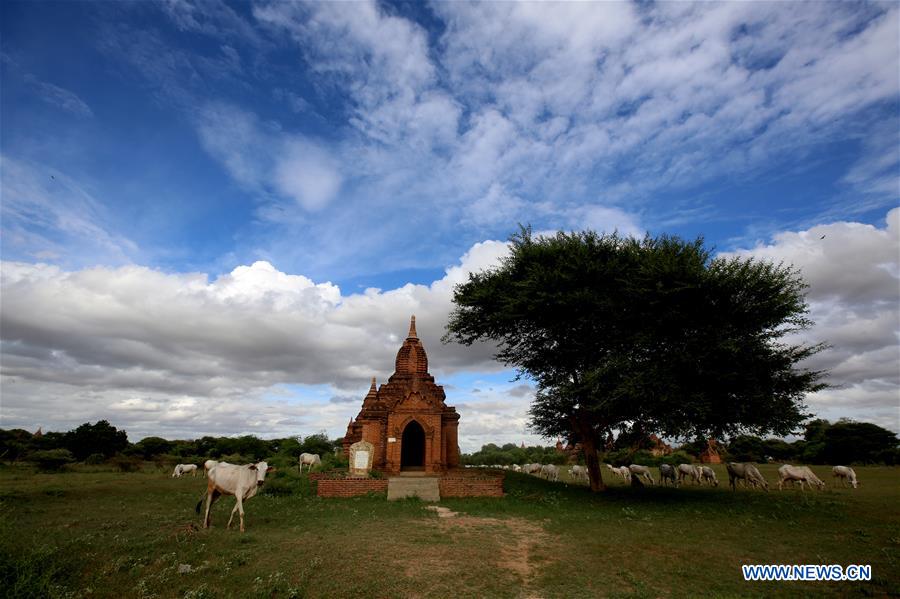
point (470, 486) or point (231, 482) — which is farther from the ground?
point (231, 482)

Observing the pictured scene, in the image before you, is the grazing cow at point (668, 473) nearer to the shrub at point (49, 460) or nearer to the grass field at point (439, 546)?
the grass field at point (439, 546)

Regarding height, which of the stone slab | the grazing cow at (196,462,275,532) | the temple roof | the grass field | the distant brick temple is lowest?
the grass field

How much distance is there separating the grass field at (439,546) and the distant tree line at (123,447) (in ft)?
70.0

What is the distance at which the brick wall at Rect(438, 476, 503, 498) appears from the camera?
739 inches

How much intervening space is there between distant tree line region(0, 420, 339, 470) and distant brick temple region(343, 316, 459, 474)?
12600 millimetres

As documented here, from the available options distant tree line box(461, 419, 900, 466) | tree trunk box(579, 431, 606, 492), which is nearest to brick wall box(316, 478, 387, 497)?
tree trunk box(579, 431, 606, 492)

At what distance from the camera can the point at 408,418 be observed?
23.8 metres

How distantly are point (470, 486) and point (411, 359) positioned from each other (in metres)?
10.8

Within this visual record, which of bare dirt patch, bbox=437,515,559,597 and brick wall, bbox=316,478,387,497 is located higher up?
brick wall, bbox=316,478,387,497

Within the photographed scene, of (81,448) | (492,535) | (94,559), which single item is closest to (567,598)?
(492,535)

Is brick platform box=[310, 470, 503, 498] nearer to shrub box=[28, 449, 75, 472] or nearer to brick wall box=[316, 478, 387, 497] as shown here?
brick wall box=[316, 478, 387, 497]

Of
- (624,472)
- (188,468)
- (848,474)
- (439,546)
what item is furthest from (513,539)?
(188,468)

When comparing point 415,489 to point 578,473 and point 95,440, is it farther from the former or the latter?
point 95,440

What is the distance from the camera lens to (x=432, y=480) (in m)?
19.7
